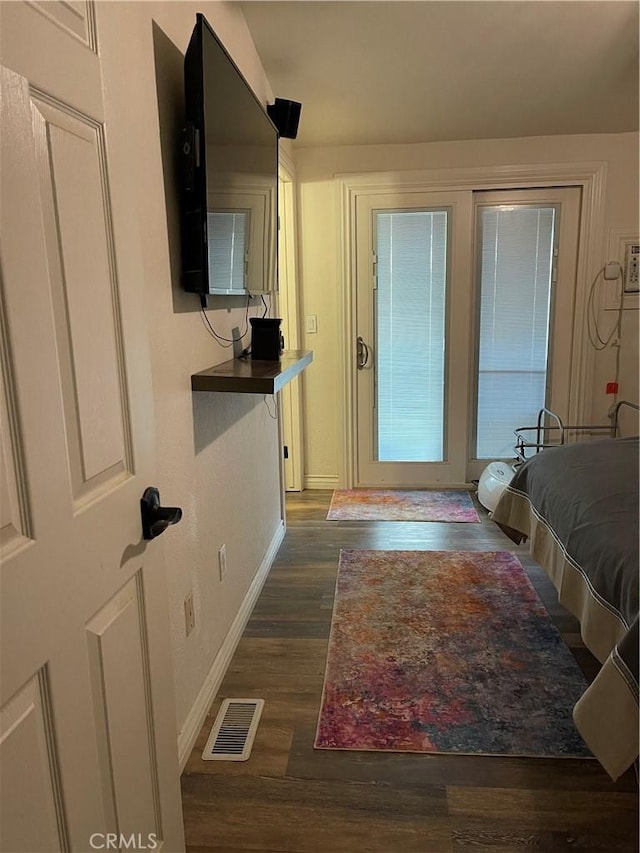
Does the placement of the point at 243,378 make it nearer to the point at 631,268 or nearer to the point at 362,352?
the point at 362,352

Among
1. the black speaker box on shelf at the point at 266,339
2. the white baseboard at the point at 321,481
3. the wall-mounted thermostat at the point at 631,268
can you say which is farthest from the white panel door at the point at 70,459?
the wall-mounted thermostat at the point at 631,268

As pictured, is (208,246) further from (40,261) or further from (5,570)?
(5,570)

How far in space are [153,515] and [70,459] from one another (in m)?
0.29

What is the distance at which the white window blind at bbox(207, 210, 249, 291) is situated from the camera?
5.78 ft

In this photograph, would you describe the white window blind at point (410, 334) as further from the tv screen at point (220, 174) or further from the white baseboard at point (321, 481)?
the tv screen at point (220, 174)

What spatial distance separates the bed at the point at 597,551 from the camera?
133cm

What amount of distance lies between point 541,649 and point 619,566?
2.89 ft

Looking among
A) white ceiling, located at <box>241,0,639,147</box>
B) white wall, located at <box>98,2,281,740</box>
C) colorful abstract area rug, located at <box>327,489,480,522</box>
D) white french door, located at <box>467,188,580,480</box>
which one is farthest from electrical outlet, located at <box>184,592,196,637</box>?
white french door, located at <box>467,188,580,480</box>

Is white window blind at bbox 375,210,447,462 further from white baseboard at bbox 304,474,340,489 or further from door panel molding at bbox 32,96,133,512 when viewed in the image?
door panel molding at bbox 32,96,133,512

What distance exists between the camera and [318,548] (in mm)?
3324

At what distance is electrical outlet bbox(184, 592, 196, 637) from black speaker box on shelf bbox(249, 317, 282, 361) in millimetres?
975

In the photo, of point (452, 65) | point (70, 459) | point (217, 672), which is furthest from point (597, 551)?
point (452, 65)

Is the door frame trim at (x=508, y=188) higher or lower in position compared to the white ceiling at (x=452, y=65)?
lower

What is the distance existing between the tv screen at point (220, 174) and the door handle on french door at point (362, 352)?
1867 millimetres
